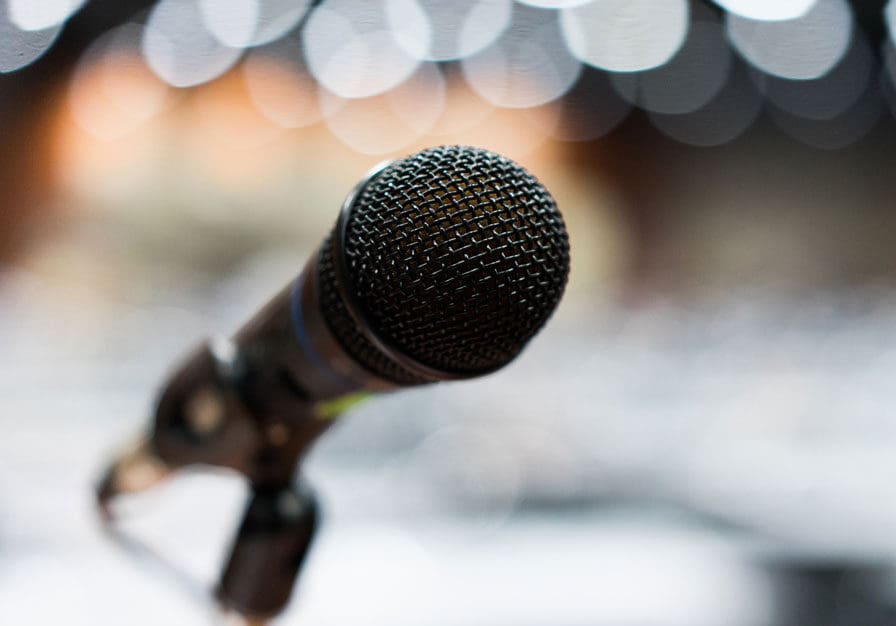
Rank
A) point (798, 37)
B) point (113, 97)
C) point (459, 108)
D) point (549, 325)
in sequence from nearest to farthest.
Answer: point (798, 37)
point (549, 325)
point (113, 97)
point (459, 108)

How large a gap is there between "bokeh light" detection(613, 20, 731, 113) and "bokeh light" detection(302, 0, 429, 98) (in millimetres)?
1866

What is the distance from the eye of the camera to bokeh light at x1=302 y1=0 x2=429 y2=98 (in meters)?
0.97

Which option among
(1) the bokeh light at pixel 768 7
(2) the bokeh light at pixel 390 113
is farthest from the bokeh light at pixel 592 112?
(1) the bokeh light at pixel 768 7

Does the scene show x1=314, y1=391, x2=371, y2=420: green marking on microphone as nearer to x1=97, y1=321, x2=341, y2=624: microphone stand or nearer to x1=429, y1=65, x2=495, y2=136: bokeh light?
x1=97, y1=321, x2=341, y2=624: microphone stand

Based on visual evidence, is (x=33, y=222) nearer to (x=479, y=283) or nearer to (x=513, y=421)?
(x=513, y=421)

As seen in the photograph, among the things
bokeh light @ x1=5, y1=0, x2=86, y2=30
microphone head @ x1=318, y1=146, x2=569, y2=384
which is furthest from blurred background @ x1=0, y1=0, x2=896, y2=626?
microphone head @ x1=318, y1=146, x2=569, y2=384

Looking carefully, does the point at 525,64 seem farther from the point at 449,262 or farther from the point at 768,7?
the point at 768,7

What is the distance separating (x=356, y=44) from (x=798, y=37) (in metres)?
1.60

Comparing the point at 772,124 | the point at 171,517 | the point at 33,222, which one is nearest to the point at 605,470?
the point at 171,517

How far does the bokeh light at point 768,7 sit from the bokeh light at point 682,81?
10.6ft

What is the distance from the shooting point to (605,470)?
7.57ft

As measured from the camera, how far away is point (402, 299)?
1.29 feet

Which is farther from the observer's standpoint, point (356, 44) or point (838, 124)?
point (838, 124)

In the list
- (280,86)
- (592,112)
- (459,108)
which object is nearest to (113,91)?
(280,86)
